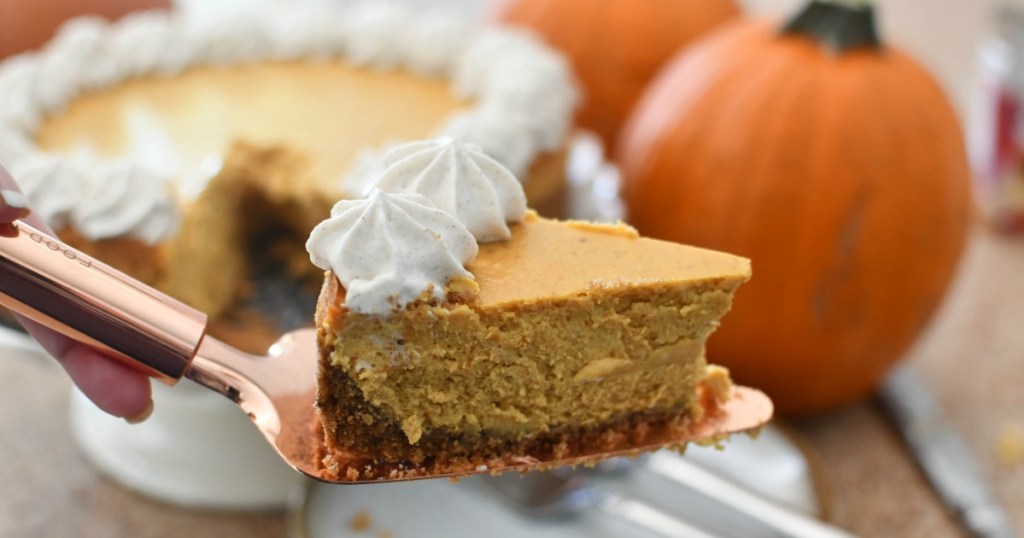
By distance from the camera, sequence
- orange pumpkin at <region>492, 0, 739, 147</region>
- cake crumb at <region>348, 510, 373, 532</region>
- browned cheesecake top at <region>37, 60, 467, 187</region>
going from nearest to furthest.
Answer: cake crumb at <region>348, 510, 373, 532</region> < browned cheesecake top at <region>37, 60, 467, 187</region> < orange pumpkin at <region>492, 0, 739, 147</region>

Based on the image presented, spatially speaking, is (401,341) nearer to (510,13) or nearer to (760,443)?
(760,443)

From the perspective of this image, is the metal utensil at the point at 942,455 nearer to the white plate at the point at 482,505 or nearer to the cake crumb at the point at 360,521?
the white plate at the point at 482,505

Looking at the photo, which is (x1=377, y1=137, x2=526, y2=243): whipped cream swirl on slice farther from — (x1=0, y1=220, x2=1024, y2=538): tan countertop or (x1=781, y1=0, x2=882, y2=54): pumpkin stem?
(x1=781, y1=0, x2=882, y2=54): pumpkin stem

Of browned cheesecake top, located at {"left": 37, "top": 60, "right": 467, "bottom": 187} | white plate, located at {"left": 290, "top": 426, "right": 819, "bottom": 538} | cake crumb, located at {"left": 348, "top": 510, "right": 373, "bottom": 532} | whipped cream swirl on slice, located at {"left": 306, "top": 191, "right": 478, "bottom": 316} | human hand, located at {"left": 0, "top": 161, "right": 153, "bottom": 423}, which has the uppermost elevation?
whipped cream swirl on slice, located at {"left": 306, "top": 191, "right": 478, "bottom": 316}

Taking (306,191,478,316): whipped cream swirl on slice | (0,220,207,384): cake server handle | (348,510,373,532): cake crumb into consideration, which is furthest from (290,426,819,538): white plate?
(306,191,478,316): whipped cream swirl on slice

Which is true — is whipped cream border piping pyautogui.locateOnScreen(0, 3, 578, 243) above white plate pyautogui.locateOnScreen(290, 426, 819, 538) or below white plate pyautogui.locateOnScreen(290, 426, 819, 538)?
above

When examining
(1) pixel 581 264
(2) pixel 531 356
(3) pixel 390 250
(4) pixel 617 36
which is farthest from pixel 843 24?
(3) pixel 390 250

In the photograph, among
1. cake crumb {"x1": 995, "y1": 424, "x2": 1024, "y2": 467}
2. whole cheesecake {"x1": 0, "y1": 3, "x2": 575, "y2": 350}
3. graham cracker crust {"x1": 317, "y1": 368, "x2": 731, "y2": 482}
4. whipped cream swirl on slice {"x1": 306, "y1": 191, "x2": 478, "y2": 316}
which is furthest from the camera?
cake crumb {"x1": 995, "y1": 424, "x2": 1024, "y2": 467}
